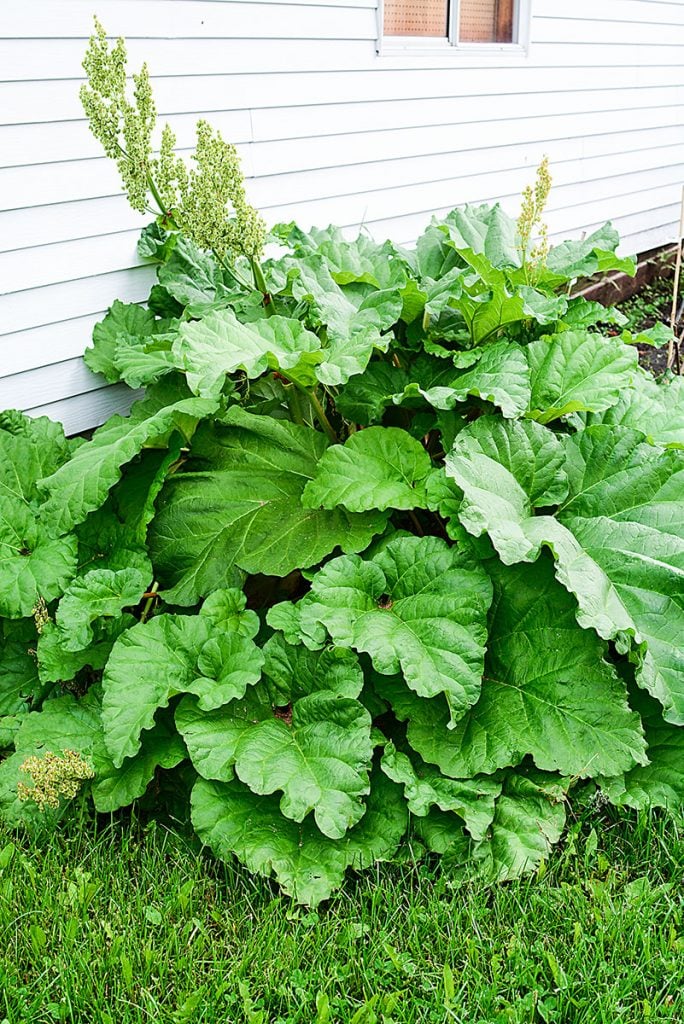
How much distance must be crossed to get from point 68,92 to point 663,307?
15.4 feet

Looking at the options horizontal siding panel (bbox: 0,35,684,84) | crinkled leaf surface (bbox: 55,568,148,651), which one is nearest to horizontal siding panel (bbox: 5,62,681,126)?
horizontal siding panel (bbox: 0,35,684,84)

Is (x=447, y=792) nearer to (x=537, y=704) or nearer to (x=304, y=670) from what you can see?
(x=537, y=704)

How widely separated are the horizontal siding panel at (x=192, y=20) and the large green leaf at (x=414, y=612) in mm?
1718

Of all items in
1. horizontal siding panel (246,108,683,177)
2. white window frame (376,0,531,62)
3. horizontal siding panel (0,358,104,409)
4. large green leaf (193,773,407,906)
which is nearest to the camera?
large green leaf (193,773,407,906)

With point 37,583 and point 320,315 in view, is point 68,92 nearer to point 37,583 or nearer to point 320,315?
point 320,315

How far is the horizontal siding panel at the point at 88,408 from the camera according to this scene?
3010 millimetres

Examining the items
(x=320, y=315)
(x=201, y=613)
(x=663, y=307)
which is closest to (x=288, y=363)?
(x=320, y=315)

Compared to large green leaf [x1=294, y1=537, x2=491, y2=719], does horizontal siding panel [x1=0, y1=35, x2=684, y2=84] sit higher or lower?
higher

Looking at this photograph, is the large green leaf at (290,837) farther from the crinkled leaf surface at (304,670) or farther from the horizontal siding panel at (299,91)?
the horizontal siding panel at (299,91)

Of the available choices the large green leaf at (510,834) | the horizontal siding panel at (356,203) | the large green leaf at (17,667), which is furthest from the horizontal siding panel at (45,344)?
the large green leaf at (510,834)

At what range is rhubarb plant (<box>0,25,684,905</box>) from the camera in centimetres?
204

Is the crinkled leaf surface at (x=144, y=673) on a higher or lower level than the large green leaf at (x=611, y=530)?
lower

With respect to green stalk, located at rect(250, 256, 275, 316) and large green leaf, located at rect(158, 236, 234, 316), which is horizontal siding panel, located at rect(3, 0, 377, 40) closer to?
large green leaf, located at rect(158, 236, 234, 316)

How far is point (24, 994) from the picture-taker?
5.62 feet
